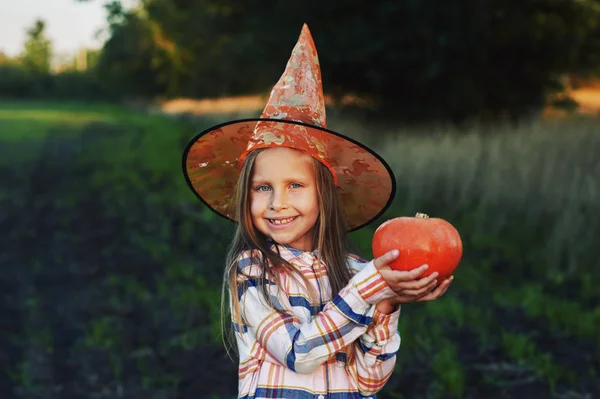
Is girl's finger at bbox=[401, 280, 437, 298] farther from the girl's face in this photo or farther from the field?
the field

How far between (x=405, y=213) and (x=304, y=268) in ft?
18.0

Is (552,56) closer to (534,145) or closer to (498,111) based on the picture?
(498,111)

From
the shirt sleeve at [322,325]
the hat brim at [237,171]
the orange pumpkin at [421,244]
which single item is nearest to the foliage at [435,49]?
the hat brim at [237,171]

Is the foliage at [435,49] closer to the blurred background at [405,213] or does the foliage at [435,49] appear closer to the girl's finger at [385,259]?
the blurred background at [405,213]

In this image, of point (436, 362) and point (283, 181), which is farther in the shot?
point (436, 362)

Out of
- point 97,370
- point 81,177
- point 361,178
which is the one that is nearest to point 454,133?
point 81,177

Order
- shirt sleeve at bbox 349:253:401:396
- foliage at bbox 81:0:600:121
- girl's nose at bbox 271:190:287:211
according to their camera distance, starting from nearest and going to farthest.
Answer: shirt sleeve at bbox 349:253:401:396 < girl's nose at bbox 271:190:287:211 < foliage at bbox 81:0:600:121

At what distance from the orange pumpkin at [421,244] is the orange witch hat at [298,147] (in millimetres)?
187

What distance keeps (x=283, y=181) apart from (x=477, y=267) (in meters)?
4.22

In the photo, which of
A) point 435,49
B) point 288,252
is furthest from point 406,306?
point 435,49

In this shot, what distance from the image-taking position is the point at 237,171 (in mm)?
2635

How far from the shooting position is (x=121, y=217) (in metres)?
9.11

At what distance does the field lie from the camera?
4.39 meters

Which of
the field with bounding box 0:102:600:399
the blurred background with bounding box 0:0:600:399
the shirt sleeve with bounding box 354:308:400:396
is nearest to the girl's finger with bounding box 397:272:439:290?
the shirt sleeve with bounding box 354:308:400:396
